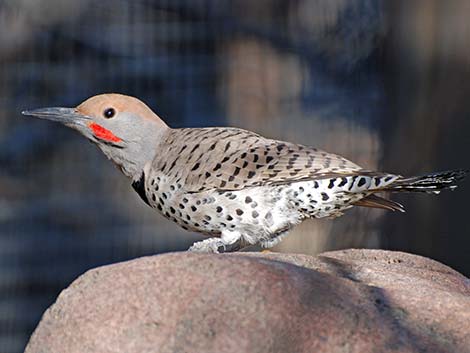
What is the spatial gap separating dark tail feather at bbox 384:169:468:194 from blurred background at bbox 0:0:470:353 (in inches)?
42.3

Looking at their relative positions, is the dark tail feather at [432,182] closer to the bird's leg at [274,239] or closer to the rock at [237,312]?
the bird's leg at [274,239]

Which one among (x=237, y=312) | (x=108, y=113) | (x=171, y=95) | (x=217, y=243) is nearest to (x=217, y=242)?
(x=217, y=243)

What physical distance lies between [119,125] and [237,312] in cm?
162

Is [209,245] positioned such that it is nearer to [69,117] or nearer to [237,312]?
[69,117]

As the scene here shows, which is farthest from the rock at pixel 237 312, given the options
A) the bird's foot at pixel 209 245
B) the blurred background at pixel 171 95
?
the blurred background at pixel 171 95

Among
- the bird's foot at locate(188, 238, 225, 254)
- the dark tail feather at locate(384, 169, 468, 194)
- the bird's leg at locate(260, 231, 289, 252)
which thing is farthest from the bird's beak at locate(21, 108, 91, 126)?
the dark tail feather at locate(384, 169, 468, 194)

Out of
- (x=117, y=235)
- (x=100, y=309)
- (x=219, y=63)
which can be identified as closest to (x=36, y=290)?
(x=117, y=235)

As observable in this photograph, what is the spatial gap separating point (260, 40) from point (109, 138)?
4.12 feet

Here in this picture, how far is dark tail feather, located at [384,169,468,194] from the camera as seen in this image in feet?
12.9

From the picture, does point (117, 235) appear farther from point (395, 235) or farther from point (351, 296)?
point (351, 296)

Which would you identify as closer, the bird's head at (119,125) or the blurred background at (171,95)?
the bird's head at (119,125)

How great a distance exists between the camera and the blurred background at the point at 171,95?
207 inches

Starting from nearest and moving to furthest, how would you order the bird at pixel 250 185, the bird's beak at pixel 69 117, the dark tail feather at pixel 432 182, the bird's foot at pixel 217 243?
the dark tail feather at pixel 432 182
the bird at pixel 250 185
the bird's foot at pixel 217 243
the bird's beak at pixel 69 117

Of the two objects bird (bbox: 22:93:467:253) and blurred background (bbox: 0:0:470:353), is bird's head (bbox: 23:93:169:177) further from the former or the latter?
blurred background (bbox: 0:0:470:353)
